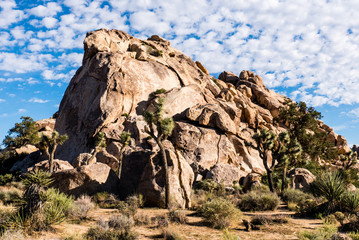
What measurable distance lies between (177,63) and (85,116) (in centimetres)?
2176

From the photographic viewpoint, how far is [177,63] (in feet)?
162

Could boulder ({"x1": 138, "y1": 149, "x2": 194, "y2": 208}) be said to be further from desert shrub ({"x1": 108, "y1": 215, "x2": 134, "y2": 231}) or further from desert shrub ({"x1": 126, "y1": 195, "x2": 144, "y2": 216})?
Answer: desert shrub ({"x1": 108, "y1": 215, "x2": 134, "y2": 231})

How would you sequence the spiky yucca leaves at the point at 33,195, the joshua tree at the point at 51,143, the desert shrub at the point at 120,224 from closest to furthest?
the spiky yucca leaves at the point at 33,195
the desert shrub at the point at 120,224
the joshua tree at the point at 51,143

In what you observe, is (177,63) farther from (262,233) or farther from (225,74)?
(262,233)

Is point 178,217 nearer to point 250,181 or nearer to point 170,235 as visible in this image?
point 170,235

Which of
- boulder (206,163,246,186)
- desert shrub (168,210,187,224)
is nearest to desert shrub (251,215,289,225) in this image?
desert shrub (168,210,187,224)

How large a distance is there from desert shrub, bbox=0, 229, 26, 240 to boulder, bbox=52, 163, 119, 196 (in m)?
9.83

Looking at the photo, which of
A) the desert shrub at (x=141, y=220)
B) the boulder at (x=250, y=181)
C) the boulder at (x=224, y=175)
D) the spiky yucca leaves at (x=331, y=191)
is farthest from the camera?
the boulder at (x=224, y=175)

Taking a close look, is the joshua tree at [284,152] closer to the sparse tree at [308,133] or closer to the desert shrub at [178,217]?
the desert shrub at [178,217]

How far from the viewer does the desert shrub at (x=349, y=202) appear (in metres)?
11.5

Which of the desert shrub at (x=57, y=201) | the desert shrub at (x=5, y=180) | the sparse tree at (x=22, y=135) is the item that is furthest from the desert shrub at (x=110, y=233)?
the sparse tree at (x=22, y=135)

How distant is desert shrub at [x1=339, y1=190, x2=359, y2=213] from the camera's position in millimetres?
11542

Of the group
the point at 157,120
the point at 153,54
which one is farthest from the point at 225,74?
the point at 157,120

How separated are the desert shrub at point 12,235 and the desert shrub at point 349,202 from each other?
13499 mm
